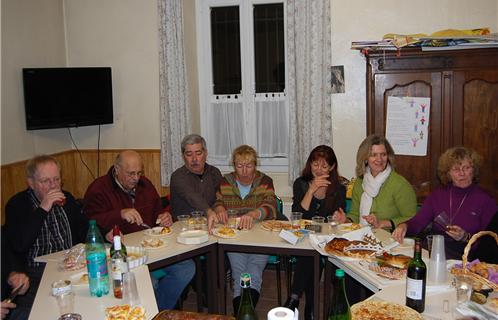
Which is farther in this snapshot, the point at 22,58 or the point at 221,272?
the point at 22,58

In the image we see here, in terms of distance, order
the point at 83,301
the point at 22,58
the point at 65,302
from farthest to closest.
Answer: the point at 22,58 < the point at 83,301 < the point at 65,302

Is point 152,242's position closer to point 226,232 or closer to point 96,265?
point 226,232

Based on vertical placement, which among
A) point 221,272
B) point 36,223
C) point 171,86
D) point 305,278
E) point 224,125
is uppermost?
point 171,86

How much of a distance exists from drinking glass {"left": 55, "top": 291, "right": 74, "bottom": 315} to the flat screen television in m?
2.81

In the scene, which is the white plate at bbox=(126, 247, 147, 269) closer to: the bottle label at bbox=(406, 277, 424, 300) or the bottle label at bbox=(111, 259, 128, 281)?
the bottle label at bbox=(111, 259, 128, 281)

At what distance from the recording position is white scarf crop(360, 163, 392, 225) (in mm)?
3344

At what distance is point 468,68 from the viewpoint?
3826mm

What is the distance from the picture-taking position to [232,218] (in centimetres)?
339

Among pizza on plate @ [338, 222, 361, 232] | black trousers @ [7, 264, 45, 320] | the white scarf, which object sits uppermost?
the white scarf

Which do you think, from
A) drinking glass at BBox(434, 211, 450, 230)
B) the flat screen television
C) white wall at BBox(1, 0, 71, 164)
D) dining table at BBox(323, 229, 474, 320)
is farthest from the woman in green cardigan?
white wall at BBox(1, 0, 71, 164)

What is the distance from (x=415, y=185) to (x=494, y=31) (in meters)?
1.62

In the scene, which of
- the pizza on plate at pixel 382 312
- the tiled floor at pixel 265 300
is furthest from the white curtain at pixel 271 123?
the pizza on plate at pixel 382 312

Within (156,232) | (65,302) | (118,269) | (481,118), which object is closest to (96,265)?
(118,269)

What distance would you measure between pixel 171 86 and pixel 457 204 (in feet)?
10.0
